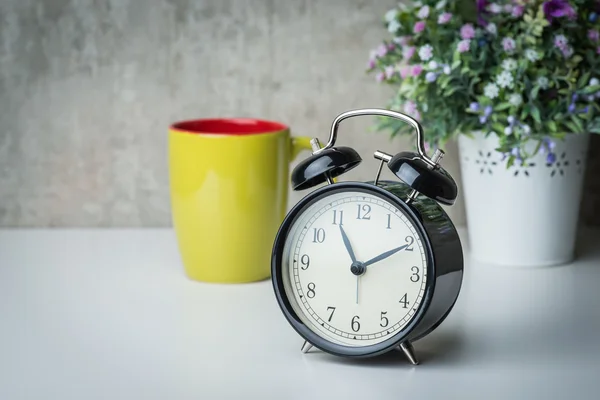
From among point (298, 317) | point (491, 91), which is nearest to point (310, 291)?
point (298, 317)

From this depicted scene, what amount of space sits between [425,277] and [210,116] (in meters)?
0.72

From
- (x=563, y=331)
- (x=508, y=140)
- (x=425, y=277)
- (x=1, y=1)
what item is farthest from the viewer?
(x=1, y=1)

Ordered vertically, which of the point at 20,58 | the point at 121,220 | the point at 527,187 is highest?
the point at 20,58

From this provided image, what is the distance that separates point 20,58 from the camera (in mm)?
1495

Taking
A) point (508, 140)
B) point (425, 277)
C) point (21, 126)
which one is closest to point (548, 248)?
point (508, 140)

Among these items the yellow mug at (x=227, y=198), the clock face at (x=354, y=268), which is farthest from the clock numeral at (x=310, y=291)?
the yellow mug at (x=227, y=198)

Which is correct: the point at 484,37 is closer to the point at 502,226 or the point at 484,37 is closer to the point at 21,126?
the point at 502,226

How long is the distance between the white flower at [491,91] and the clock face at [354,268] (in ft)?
1.25

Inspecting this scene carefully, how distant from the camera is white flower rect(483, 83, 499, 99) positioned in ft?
4.02

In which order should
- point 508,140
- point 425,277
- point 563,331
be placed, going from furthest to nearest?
point 508,140, point 563,331, point 425,277

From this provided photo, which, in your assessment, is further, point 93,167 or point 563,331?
point 93,167

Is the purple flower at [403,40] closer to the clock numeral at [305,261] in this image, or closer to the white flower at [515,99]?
the white flower at [515,99]

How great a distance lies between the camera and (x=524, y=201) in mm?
1306

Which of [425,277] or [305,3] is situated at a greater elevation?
[305,3]
